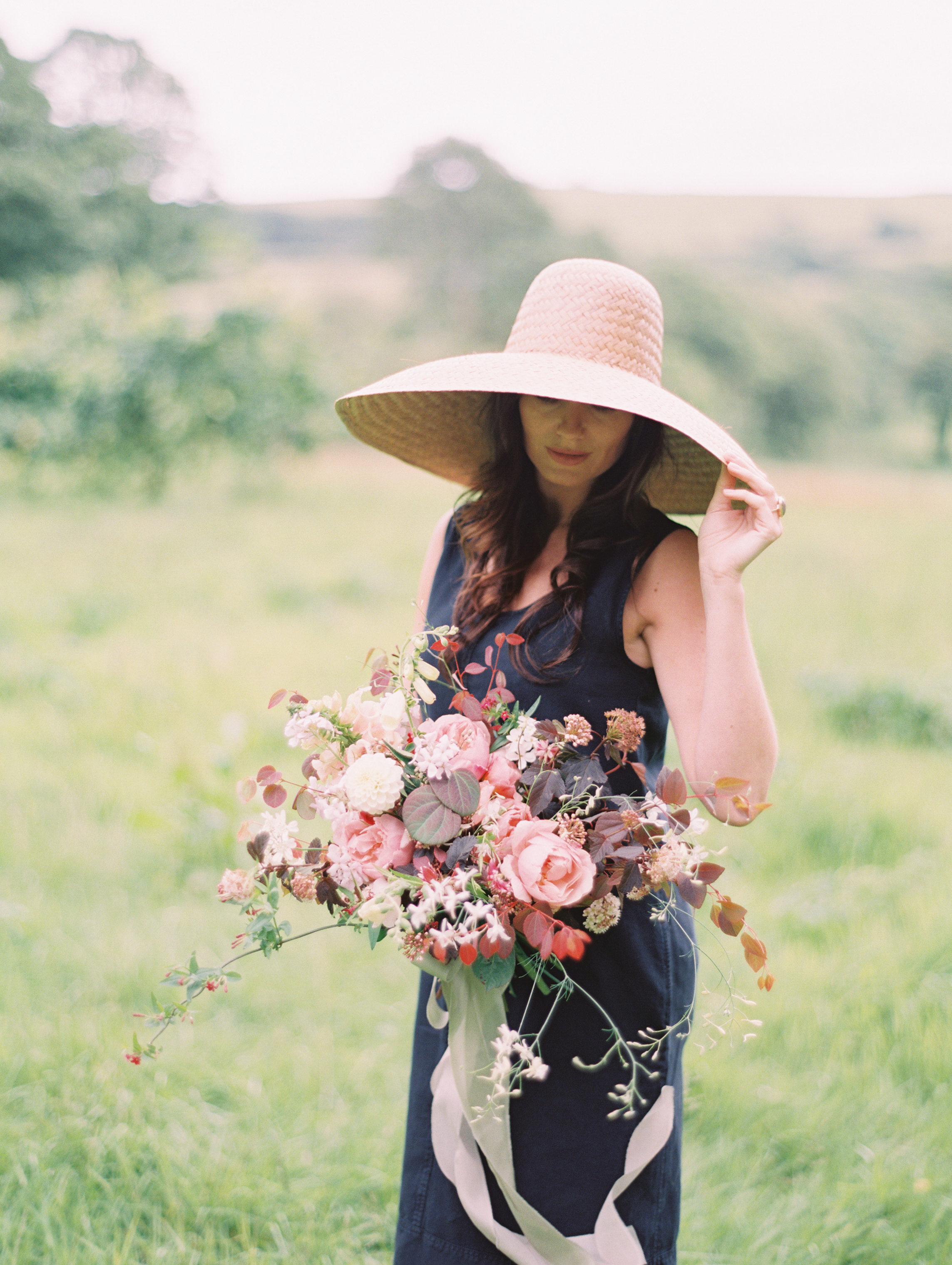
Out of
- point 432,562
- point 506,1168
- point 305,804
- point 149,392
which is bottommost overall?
point 506,1168

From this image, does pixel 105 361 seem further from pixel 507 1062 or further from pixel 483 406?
pixel 507 1062

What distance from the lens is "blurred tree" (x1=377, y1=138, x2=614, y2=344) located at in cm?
2680

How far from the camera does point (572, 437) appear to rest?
66.8 inches

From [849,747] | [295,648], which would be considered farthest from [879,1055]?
[295,648]

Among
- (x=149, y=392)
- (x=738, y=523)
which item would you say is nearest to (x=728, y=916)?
(x=738, y=523)

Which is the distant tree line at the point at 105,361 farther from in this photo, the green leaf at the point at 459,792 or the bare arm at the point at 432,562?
the green leaf at the point at 459,792

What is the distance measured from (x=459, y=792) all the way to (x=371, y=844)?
16 centimetres

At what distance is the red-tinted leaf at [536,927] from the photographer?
1194 millimetres

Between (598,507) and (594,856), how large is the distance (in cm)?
74

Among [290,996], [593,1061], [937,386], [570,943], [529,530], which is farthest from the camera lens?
[937,386]

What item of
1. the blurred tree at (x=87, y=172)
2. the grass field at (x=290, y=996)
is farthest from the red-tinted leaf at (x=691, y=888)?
the blurred tree at (x=87, y=172)

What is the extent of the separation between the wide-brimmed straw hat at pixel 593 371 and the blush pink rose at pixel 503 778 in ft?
1.82

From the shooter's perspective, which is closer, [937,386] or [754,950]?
[754,950]

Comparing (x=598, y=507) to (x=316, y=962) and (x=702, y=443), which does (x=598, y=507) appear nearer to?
(x=702, y=443)
